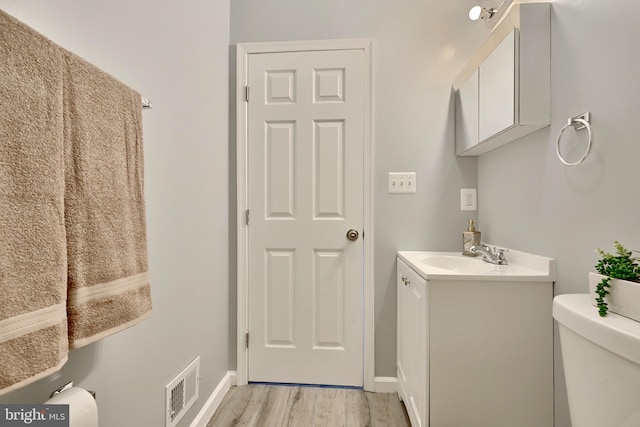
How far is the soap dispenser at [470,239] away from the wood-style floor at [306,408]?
35.9 inches

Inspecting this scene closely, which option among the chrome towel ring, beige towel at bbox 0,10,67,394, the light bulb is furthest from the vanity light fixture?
beige towel at bbox 0,10,67,394

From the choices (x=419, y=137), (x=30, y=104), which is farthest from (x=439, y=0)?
(x=30, y=104)

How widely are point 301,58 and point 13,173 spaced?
64.3 inches

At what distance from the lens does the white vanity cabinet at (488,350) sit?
1.12 m

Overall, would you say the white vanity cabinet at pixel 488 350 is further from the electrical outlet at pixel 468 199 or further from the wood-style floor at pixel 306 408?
the electrical outlet at pixel 468 199

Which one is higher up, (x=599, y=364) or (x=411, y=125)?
(x=411, y=125)

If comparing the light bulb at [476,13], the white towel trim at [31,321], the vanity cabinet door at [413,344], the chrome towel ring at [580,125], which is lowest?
the vanity cabinet door at [413,344]

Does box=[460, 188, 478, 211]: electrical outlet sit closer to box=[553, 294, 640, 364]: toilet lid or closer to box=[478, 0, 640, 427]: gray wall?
box=[478, 0, 640, 427]: gray wall

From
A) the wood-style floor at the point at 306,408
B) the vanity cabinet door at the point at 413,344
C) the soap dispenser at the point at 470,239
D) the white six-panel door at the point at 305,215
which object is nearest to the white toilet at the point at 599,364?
the vanity cabinet door at the point at 413,344

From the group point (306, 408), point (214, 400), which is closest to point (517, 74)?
point (306, 408)

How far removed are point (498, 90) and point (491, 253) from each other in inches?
29.6

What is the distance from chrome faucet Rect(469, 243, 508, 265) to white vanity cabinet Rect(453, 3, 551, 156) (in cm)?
53

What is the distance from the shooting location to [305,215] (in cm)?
183

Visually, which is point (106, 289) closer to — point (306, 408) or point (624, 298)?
point (624, 298)
